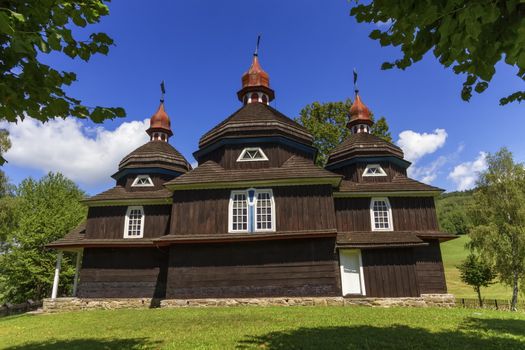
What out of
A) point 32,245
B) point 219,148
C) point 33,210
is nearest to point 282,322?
point 219,148

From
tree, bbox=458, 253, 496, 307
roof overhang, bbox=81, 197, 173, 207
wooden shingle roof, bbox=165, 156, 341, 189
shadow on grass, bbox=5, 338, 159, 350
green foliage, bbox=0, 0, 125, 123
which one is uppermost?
wooden shingle roof, bbox=165, 156, 341, 189

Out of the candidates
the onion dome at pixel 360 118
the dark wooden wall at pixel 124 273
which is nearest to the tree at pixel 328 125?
the onion dome at pixel 360 118

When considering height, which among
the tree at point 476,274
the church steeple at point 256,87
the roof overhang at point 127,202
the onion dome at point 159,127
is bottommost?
the tree at point 476,274

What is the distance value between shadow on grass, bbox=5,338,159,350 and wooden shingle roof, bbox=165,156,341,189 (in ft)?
32.3

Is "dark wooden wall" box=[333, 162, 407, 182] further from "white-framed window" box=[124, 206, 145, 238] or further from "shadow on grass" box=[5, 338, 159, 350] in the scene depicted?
"shadow on grass" box=[5, 338, 159, 350]

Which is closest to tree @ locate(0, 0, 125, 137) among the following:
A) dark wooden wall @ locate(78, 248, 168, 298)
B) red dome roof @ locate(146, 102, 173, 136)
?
dark wooden wall @ locate(78, 248, 168, 298)

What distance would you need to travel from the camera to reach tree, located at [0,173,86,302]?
3011 centimetres

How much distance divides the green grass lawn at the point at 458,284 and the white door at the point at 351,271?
16.5 meters

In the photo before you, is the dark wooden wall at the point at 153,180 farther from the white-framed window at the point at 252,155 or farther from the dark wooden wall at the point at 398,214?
the dark wooden wall at the point at 398,214

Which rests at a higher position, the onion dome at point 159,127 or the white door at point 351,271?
the onion dome at point 159,127

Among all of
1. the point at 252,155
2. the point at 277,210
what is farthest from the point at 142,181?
the point at 277,210

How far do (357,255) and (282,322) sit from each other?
30.4 feet

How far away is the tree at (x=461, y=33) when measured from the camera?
3814mm

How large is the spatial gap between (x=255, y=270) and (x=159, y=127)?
1540 centimetres
